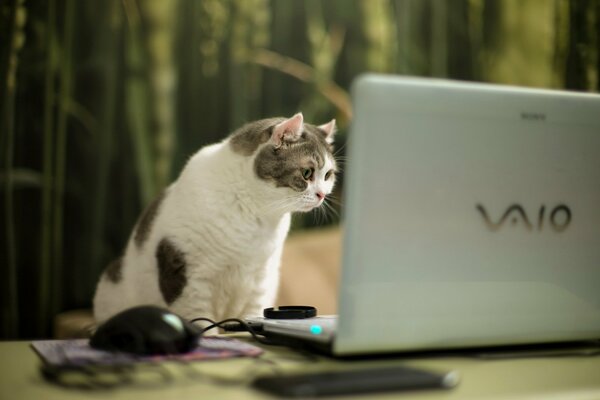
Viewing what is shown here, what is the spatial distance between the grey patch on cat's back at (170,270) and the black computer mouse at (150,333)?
0.55m

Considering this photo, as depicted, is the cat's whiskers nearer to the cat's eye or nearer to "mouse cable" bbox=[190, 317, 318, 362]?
the cat's eye

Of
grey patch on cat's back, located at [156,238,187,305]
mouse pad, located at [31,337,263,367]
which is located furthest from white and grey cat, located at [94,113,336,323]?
mouse pad, located at [31,337,263,367]

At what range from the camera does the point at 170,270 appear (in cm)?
145

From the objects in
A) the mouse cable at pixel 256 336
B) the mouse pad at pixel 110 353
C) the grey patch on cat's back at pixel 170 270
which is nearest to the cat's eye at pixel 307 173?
the grey patch on cat's back at pixel 170 270

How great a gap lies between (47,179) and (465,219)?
189 cm

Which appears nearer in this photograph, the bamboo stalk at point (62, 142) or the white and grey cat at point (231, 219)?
the white and grey cat at point (231, 219)

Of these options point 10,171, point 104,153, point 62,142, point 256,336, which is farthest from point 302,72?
point 256,336

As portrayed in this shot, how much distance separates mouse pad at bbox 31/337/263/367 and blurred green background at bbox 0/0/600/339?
61.1 inches

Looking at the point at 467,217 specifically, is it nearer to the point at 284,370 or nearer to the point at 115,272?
the point at 284,370

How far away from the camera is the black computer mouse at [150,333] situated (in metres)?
0.86

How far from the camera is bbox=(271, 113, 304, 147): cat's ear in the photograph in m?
1.45

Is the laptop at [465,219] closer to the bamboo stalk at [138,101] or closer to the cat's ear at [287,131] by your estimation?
the cat's ear at [287,131]

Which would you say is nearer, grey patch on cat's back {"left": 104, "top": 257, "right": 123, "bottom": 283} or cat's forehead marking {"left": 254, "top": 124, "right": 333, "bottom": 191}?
cat's forehead marking {"left": 254, "top": 124, "right": 333, "bottom": 191}

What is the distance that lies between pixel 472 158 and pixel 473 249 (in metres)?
0.11
